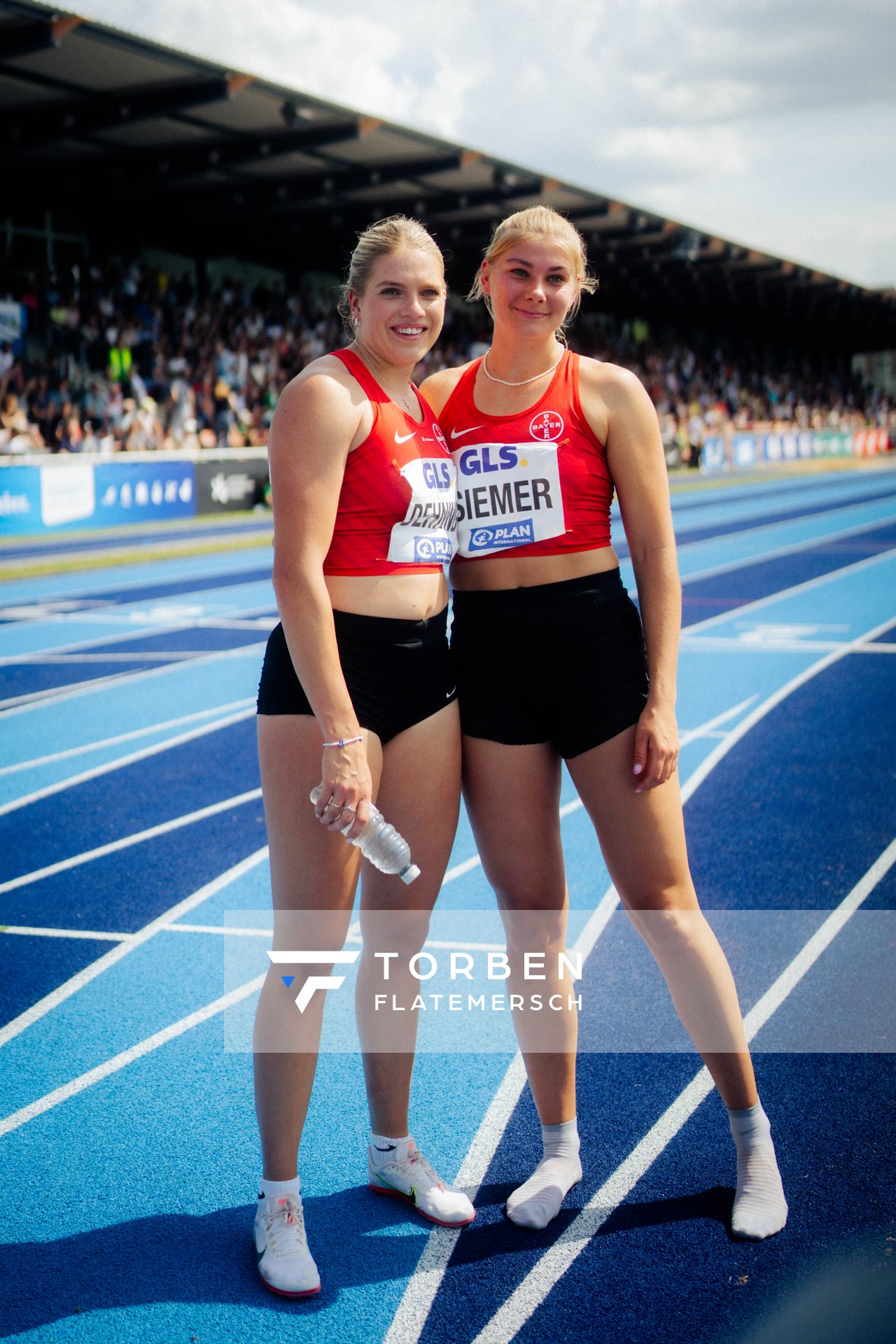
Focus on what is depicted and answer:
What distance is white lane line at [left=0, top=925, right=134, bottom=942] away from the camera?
4.34 meters

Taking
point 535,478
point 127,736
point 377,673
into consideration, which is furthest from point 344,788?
point 127,736

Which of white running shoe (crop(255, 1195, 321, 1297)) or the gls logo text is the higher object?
the gls logo text

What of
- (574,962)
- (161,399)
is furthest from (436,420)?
(161,399)

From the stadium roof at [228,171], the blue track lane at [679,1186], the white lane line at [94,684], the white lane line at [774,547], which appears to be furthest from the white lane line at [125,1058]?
the white lane line at [774,547]

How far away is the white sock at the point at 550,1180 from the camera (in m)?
2.71

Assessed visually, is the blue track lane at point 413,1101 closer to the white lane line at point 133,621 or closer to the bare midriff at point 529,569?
the bare midriff at point 529,569

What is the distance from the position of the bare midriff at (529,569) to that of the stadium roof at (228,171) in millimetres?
10452

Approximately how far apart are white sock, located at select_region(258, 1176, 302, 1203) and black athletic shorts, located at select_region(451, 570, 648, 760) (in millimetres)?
1017

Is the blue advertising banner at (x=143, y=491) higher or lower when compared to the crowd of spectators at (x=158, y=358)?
lower

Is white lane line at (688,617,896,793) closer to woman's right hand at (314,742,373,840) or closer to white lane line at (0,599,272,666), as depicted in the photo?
woman's right hand at (314,742,373,840)

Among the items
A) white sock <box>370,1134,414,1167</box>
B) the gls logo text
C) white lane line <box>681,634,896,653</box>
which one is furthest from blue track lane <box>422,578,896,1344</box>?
white lane line <box>681,634,896,653</box>

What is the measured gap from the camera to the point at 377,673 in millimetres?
2545

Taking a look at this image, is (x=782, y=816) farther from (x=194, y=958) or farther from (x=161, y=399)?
(x=161, y=399)

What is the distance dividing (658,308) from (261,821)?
140 feet
